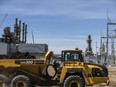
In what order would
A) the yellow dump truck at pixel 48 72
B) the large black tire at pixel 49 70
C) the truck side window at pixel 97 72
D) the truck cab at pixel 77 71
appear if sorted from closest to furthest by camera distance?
the truck cab at pixel 77 71 < the yellow dump truck at pixel 48 72 < the truck side window at pixel 97 72 < the large black tire at pixel 49 70

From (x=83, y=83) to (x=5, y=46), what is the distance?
62088 millimetres

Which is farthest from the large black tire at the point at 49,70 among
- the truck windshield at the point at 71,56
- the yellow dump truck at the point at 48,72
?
the truck windshield at the point at 71,56

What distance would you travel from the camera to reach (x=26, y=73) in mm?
19547

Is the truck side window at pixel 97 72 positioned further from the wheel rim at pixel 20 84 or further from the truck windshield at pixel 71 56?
the wheel rim at pixel 20 84

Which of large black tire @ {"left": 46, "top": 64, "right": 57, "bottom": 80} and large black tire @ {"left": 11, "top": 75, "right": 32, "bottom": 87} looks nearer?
large black tire @ {"left": 11, "top": 75, "right": 32, "bottom": 87}

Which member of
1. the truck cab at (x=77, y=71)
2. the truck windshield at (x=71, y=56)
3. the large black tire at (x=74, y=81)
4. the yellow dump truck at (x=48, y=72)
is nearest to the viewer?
the large black tire at (x=74, y=81)

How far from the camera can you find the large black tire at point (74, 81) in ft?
61.0

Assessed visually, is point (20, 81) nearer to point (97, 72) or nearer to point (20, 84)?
point (20, 84)

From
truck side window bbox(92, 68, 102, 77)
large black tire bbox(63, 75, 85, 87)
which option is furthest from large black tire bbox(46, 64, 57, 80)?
truck side window bbox(92, 68, 102, 77)

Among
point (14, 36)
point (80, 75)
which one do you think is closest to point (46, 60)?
point (80, 75)

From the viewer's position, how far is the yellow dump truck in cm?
1905

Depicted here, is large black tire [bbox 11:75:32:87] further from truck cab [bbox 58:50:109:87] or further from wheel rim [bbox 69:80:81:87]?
wheel rim [bbox 69:80:81:87]

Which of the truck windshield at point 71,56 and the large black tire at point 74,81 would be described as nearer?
the large black tire at point 74,81

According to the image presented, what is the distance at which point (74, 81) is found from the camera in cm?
1873
